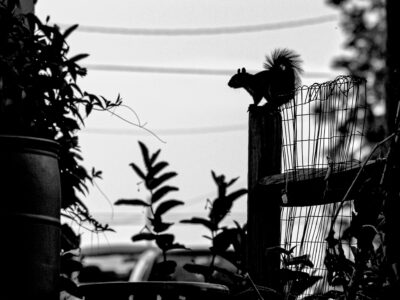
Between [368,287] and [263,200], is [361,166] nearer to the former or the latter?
[368,287]

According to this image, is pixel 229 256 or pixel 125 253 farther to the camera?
pixel 125 253

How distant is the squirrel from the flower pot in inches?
39.0

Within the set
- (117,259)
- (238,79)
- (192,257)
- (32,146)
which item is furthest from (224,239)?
(117,259)

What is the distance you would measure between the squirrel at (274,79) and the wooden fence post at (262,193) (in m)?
0.07

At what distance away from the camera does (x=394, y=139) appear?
8.81 feet

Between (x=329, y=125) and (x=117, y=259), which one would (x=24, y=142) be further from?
(x=117, y=259)

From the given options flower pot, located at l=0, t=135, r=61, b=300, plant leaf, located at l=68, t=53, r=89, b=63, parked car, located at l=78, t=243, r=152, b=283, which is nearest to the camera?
flower pot, located at l=0, t=135, r=61, b=300

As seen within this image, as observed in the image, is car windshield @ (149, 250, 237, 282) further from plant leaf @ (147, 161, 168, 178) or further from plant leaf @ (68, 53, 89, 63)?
plant leaf @ (68, 53, 89, 63)

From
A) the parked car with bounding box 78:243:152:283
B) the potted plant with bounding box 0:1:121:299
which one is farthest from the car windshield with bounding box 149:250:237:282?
the potted plant with bounding box 0:1:121:299

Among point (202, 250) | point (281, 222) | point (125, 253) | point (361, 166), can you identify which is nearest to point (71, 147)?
point (281, 222)

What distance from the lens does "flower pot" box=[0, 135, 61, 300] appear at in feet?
8.96

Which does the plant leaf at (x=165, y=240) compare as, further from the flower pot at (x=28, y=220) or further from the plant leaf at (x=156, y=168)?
the flower pot at (x=28, y=220)

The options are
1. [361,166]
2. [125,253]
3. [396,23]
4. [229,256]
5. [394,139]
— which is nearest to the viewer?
[394,139]

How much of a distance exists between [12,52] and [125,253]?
863cm
